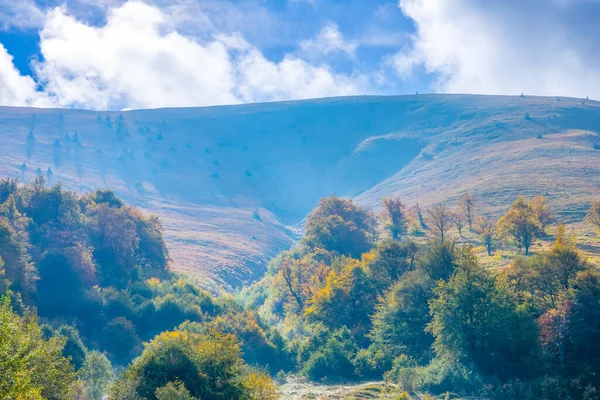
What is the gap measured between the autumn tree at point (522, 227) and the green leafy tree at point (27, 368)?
176 feet

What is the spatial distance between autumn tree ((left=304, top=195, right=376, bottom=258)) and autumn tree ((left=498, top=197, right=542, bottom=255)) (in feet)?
73.6

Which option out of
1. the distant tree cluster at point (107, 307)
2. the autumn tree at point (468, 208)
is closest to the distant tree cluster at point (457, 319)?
the distant tree cluster at point (107, 307)

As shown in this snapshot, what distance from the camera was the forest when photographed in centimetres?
2797

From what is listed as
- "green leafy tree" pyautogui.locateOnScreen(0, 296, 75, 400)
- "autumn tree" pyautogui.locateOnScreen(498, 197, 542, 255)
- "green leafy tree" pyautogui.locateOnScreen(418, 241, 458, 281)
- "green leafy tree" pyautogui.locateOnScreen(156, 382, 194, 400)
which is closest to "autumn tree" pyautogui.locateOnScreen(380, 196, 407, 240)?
"autumn tree" pyautogui.locateOnScreen(498, 197, 542, 255)

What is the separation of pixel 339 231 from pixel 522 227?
2869cm

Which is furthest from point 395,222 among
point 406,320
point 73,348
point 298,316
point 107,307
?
point 73,348

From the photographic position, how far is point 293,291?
67.0 metres

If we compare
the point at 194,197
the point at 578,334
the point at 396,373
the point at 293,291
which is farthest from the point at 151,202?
the point at 578,334

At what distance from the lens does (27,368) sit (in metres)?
22.3

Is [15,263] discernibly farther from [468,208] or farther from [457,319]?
[468,208]

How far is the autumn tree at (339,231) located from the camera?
7831 cm

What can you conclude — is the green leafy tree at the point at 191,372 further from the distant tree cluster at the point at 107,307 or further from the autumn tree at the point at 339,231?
the autumn tree at the point at 339,231

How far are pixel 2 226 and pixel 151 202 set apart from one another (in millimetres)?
105647

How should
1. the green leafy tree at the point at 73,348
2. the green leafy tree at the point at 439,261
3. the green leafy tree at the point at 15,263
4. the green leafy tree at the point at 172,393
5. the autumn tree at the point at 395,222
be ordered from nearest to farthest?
the green leafy tree at the point at 172,393, the green leafy tree at the point at 73,348, the green leafy tree at the point at 15,263, the green leafy tree at the point at 439,261, the autumn tree at the point at 395,222
